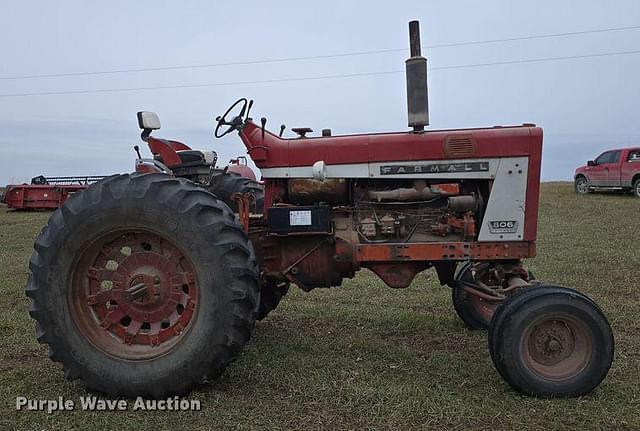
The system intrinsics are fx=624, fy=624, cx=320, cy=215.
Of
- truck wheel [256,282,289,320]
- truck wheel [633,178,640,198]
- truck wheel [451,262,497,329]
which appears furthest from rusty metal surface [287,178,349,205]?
truck wheel [633,178,640,198]

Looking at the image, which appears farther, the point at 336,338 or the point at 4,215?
the point at 4,215

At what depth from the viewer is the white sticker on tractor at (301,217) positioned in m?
4.55

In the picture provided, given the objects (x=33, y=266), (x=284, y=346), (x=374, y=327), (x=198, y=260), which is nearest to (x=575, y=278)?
(x=374, y=327)

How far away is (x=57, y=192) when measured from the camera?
66.0 feet

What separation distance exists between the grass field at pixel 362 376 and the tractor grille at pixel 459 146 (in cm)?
151

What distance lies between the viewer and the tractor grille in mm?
4445

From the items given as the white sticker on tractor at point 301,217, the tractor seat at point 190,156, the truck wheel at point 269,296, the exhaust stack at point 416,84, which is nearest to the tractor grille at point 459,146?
the exhaust stack at point 416,84

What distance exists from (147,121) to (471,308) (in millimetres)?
3166

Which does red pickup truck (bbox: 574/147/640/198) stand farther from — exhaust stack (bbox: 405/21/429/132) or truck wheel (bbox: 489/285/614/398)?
truck wheel (bbox: 489/285/614/398)

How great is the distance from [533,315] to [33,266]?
3196mm

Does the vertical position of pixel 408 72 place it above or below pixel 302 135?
above

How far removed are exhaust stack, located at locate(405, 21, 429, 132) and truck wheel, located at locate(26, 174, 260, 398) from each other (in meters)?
1.53

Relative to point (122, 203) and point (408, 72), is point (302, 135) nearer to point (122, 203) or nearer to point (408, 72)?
point (408, 72)

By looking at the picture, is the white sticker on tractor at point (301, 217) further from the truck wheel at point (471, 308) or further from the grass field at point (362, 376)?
the truck wheel at point (471, 308)
